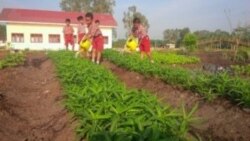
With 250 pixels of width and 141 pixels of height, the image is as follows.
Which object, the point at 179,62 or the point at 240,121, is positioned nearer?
the point at 240,121

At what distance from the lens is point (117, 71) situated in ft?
35.6

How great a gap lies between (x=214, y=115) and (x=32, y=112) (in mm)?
2790

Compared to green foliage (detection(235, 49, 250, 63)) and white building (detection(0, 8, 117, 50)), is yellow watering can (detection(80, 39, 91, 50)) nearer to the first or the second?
green foliage (detection(235, 49, 250, 63))

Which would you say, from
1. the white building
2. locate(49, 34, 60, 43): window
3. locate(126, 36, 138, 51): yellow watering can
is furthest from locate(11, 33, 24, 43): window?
locate(126, 36, 138, 51): yellow watering can

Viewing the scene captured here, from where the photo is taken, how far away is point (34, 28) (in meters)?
33.8

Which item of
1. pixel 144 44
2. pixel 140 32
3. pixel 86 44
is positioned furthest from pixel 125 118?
pixel 140 32

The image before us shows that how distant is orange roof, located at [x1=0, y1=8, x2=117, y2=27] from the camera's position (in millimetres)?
33531

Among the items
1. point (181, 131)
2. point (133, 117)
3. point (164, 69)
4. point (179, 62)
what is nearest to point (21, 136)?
point (133, 117)

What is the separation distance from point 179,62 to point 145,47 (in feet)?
15.9

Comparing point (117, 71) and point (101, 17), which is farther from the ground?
point (101, 17)

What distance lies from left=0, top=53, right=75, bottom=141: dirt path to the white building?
25.0 metres

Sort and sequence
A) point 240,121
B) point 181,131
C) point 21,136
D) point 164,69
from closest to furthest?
point 181,131 → point 21,136 → point 240,121 → point 164,69

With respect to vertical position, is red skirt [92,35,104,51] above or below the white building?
below

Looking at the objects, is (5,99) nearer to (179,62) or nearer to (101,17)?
(179,62)
